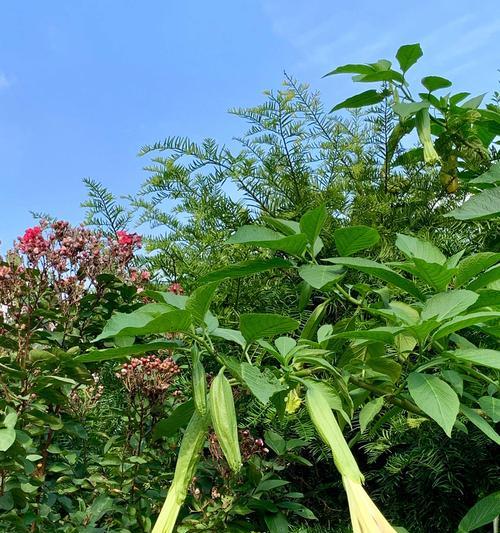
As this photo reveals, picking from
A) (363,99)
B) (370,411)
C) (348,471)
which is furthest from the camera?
(363,99)

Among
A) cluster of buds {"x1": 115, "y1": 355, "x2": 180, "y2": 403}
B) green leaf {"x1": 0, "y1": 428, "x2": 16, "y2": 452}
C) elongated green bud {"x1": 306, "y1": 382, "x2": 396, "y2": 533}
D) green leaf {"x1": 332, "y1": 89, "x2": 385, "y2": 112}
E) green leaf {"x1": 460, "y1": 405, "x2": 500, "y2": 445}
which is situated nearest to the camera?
elongated green bud {"x1": 306, "y1": 382, "x2": 396, "y2": 533}

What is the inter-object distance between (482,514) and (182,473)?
0.42m

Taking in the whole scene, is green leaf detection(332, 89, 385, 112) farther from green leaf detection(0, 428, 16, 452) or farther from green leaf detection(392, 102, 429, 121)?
green leaf detection(0, 428, 16, 452)

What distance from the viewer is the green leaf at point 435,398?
1.74 feet

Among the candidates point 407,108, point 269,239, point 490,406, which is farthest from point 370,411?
point 407,108

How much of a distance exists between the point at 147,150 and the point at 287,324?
127cm

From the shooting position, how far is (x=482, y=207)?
0.67 meters

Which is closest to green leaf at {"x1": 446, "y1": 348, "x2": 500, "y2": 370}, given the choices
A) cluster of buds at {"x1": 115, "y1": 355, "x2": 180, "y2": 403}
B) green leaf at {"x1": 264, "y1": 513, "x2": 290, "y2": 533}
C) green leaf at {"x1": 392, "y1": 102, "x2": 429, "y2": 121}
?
green leaf at {"x1": 392, "y1": 102, "x2": 429, "y2": 121}

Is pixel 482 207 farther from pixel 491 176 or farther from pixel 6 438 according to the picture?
pixel 6 438

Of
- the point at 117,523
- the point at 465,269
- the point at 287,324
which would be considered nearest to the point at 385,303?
the point at 465,269

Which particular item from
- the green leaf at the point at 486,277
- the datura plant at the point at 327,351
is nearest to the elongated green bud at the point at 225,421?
the datura plant at the point at 327,351

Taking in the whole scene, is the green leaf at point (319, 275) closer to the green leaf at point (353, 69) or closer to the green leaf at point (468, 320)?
the green leaf at point (468, 320)

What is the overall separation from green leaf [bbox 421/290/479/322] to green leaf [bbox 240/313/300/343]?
125 millimetres

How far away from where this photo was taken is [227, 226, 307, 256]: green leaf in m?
0.62
